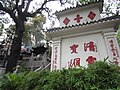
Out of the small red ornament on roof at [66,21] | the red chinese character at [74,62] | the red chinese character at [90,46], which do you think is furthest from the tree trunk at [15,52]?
the red chinese character at [90,46]

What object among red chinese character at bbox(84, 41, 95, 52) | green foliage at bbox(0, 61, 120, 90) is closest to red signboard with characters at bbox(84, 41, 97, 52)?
red chinese character at bbox(84, 41, 95, 52)

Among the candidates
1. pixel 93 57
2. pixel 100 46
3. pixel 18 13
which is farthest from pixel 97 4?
pixel 18 13

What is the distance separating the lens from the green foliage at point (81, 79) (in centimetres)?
280

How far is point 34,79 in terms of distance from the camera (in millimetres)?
3467

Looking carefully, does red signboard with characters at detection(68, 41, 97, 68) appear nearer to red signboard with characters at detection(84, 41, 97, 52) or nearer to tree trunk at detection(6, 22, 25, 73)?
red signboard with characters at detection(84, 41, 97, 52)

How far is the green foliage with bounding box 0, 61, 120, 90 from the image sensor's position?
280 cm

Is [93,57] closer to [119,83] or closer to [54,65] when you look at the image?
[54,65]

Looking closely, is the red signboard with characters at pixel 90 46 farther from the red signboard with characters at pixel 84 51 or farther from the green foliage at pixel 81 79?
the green foliage at pixel 81 79

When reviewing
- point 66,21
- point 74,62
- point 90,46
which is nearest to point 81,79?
point 74,62

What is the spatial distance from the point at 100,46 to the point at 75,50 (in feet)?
2.88

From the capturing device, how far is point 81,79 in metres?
2.94

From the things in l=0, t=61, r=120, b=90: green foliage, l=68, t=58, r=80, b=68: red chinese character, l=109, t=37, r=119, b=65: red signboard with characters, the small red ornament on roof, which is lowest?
l=0, t=61, r=120, b=90: green foliage

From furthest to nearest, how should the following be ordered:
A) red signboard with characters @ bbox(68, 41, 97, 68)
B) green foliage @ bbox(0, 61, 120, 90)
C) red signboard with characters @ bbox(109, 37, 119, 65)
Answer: red signboard with characters @ bbox(68, 41, 97, 68) < red signboard with characters @ bbox(109, 37, 119, 65) < green foliage @ bbox(0, 61, 120, 90)

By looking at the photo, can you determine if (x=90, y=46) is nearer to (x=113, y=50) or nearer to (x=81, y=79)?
(x=113, y=50)
